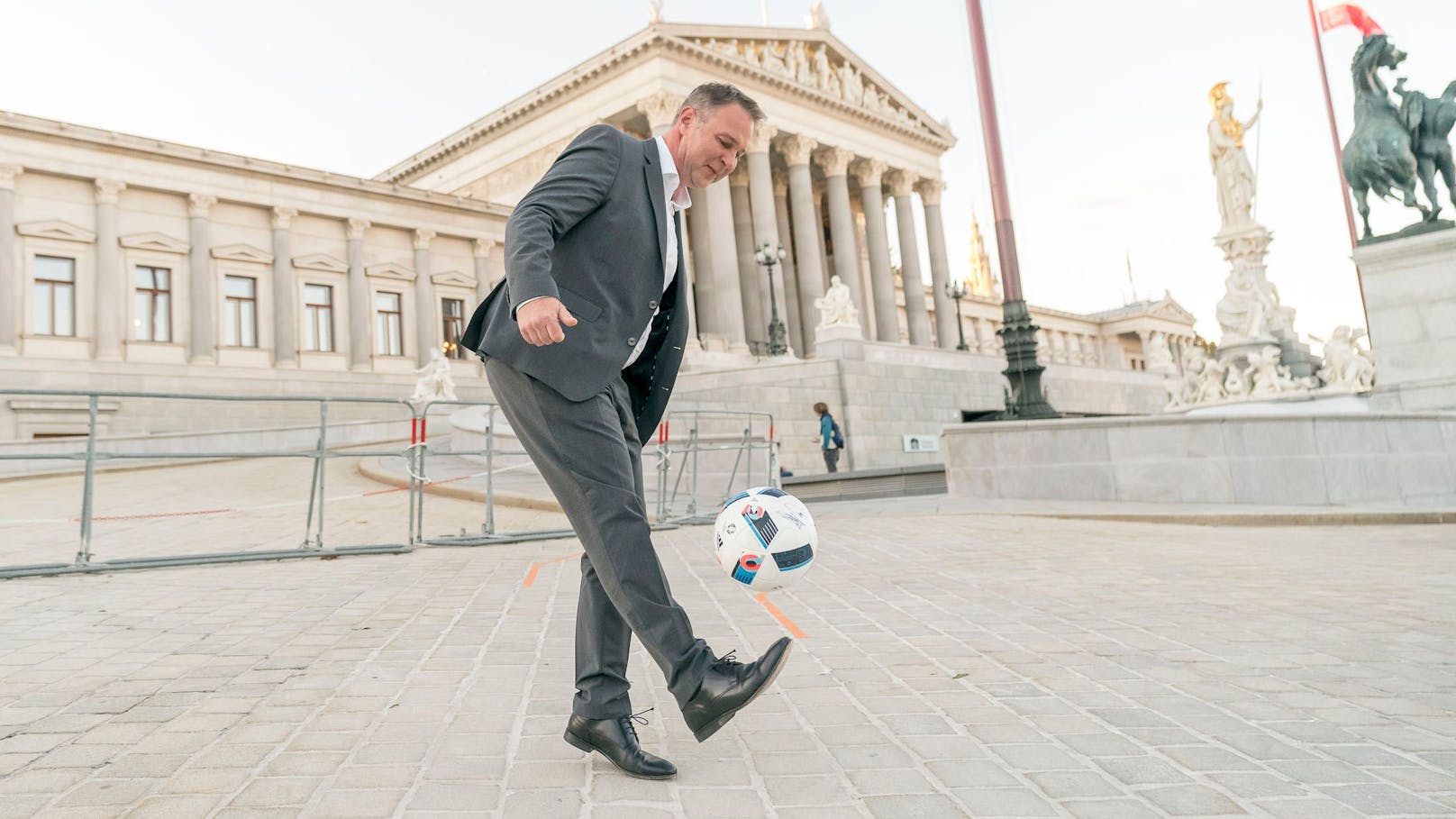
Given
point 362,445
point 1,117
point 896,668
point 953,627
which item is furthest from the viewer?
point 1,117

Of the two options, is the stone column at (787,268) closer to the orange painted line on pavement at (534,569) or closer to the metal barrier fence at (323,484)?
the metal barrier fence at (323,484)

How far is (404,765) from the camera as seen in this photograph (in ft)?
8.71

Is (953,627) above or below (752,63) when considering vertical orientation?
below

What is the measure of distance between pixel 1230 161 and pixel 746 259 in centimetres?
2943

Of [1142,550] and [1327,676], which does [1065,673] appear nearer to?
[1327,676]

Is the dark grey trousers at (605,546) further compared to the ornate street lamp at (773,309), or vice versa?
the ornate street lamp at (773,309)

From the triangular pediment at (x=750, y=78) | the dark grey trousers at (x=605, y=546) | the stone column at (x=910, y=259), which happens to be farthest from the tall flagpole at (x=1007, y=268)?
the stone column at (x=910, y=259)

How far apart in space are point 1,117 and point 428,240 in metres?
15.0

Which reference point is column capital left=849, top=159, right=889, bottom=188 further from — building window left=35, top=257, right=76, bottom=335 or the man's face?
the man's face

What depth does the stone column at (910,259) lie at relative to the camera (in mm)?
48438

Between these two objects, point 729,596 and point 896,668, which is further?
point 729,596

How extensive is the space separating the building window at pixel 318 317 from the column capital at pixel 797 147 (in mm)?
22748

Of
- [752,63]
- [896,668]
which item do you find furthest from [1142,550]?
[752,63]

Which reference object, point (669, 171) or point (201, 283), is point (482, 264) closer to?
point (201, 283)
